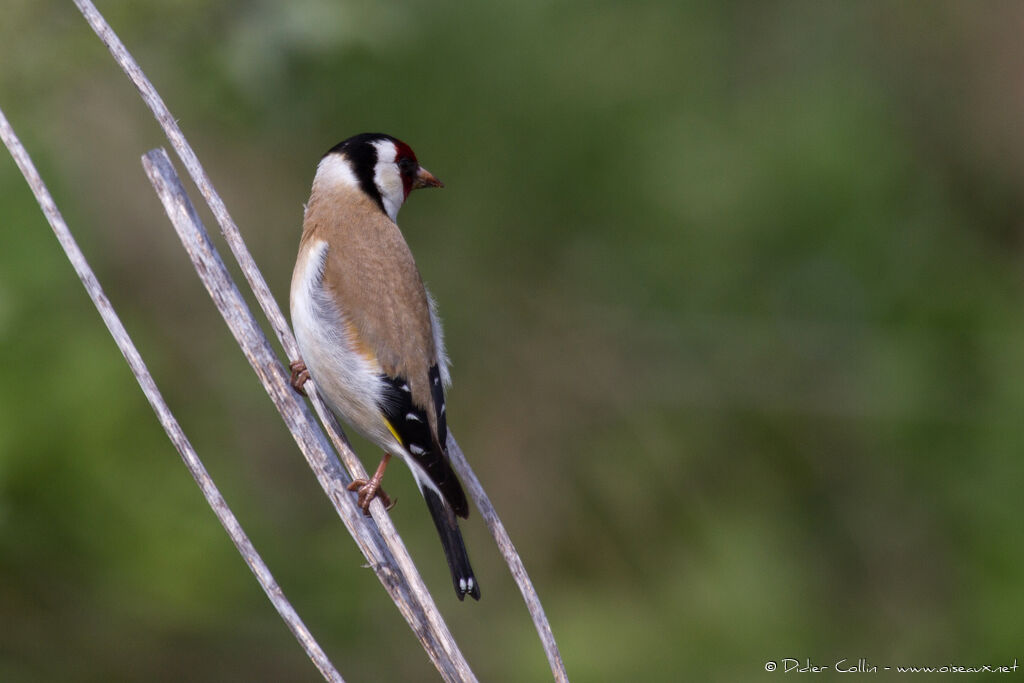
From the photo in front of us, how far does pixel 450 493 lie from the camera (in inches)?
137

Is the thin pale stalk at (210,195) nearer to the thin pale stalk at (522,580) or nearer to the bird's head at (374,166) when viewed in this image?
the thin pale stalk at (522,580)

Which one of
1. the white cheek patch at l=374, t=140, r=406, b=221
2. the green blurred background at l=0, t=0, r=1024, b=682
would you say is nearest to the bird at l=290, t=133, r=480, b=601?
the white cheek patch at l=374, t=140, r=406, b=221

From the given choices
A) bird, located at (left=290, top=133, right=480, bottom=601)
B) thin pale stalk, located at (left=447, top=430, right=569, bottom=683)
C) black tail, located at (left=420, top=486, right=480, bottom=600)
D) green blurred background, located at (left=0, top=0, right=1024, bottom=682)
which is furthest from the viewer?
green blurred background, located at (left=0, top=0, right=1024, bottom=682)

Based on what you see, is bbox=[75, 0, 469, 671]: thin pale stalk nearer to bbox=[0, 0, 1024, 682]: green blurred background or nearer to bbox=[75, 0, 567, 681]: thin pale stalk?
bbox=[75, 0, 567, 681]: thin pale stalk

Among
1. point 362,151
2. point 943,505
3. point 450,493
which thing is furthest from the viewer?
point 943,505

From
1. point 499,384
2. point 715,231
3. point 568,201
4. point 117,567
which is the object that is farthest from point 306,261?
point 715,231

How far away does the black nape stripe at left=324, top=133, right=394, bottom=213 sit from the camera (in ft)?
13.9

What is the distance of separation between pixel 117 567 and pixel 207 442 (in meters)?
0.90

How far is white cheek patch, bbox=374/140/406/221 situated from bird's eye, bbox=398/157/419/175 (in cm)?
2

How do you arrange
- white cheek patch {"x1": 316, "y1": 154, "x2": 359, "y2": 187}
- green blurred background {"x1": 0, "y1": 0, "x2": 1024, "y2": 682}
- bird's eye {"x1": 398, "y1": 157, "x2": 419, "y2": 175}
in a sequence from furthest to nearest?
green blurred background {"x1": 0, "y1": 0, "x2": 1024, "y2": 682} < bird's eye {"x1": 398, "y1": 157, "x2": 419, "y2": 175} < white cheek patch {"x1": 316, "y1": 154, "x2": 359, "y2": 187}

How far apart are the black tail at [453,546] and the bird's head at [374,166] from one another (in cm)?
124

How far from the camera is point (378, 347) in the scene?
3.75 metres

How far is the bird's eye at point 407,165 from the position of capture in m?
4.40

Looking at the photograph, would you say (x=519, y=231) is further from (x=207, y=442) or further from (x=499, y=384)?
(x=207, y=442)
